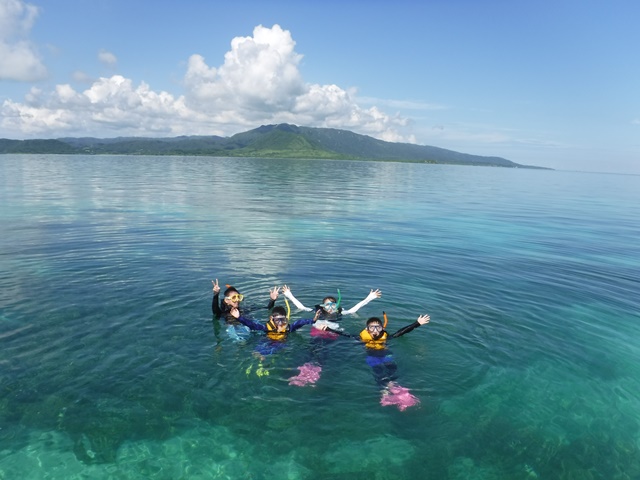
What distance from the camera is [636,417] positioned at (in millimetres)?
11391

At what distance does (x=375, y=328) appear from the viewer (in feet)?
44.7

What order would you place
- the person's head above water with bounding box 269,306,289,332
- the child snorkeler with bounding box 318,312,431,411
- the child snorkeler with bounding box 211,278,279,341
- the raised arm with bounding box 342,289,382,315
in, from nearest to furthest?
the child snorkeler with bounding box 318,312,431,411
the person's head above water with bounding box 269,306,289,332
the child snorkeler with bounding box 211,278,279,341
the raised arm with bounding box 342,289,382,315

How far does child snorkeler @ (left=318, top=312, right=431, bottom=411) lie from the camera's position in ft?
37.4

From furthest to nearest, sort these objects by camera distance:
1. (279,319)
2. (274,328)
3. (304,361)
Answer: (274,328) → (279,319) → (304,361)

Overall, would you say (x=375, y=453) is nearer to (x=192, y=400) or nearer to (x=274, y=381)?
(x=274, y=381)

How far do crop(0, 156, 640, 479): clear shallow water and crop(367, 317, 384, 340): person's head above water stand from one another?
78 centimetres

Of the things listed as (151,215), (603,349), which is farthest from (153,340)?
(151,215)

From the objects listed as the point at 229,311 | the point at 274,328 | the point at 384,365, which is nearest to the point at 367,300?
the point at 384,365

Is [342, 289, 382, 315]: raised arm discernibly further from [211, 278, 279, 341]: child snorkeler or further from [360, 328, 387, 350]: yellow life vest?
[211, 278, 279, 341]: child snorkeler

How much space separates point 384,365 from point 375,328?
1.23 m

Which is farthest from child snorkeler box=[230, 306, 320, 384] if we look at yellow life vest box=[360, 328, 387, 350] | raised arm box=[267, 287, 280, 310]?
yellow life vest box=[360, 328, 387, 350]

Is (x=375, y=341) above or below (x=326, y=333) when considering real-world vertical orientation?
above

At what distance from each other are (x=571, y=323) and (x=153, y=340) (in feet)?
53.6

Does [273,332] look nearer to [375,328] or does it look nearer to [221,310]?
[221,310]
